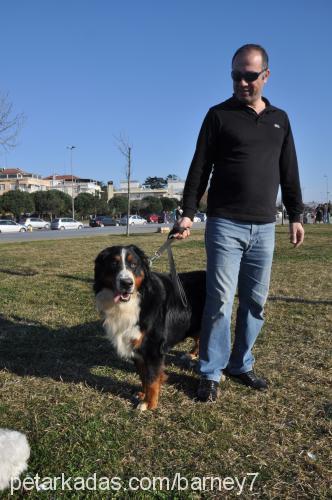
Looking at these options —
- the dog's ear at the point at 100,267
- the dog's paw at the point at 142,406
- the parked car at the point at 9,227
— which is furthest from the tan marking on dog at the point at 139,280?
the parked car at the point at 9,227

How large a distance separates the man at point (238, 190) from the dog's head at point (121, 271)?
0.39 metres

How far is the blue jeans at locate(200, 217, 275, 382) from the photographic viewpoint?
121 inches

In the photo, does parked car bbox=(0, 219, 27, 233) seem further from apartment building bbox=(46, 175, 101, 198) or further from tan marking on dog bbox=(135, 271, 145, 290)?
apartment building bbox=(46, 175, 101, 198)

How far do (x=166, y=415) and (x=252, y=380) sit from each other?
0.80 meters

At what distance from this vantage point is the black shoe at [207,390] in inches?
124

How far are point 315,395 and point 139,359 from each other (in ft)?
4.31

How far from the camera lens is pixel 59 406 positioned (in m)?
3.04

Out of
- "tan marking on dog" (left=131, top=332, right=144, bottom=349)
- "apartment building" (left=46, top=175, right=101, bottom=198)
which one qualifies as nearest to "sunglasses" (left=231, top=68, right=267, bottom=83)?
"tan marking on dog" (left=131, top=332, right=144, bottom=349)

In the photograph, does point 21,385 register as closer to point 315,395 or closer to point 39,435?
point 39,435

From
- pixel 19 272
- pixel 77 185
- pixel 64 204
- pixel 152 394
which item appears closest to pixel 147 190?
pixel 77 185

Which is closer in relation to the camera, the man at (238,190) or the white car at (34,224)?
the man at (238,190)

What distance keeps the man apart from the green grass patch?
1.27ft

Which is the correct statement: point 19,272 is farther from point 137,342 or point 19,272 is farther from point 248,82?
point 248,82

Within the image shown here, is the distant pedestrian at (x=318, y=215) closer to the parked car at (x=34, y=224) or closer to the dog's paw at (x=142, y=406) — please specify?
the parked car at (x=34, y=224)
